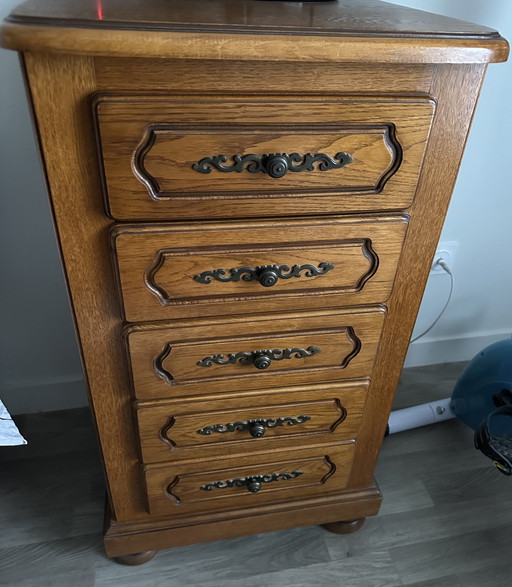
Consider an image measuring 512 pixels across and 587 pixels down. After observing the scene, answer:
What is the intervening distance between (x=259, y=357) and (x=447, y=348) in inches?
40.1

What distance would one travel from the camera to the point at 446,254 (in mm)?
1393

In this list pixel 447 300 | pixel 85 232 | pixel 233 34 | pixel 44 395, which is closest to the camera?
pixel 233 34

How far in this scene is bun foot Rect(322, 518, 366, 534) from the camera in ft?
3.72

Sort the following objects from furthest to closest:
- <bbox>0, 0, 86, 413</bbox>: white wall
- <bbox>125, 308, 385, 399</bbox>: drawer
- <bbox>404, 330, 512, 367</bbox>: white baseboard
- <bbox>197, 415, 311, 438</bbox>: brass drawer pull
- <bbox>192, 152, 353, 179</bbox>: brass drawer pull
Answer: <bbox>404, 330, 512, 367</bbox>: white baseboard → <bbox>0, 0, 86, 413</bbox>: white wall → <bbox>197, 415, 311, 438</bbox>: brass drawer pull → <bbox>125, 308, 385, 399</bbox>: drawer → <bbox>192, 152, 353, 179</bbox>: brass drawer pull

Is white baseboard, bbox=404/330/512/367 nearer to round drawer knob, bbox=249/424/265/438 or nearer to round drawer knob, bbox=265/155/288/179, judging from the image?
round drawer knob, bbox=249/424/265/438

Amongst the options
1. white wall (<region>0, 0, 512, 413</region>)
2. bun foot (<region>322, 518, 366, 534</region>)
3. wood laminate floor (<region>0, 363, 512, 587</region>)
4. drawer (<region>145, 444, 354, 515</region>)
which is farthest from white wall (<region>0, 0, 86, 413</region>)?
bun foot (<region>322, 518, 366, 534</region>)

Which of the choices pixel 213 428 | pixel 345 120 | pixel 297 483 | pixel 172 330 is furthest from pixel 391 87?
pixel 297 483

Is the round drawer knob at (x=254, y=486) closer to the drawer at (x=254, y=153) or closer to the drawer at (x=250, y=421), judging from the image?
the drawer at (x=250, y=421)

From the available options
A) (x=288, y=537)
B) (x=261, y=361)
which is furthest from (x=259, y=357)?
(x=288, y=537)

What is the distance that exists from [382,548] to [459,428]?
450 mm

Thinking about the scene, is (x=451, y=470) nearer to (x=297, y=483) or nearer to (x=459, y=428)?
(x=459, y=428)

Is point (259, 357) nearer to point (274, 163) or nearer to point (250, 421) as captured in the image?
point (250, 421)

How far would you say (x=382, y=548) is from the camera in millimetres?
1130

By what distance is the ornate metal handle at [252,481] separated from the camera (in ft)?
3.16
